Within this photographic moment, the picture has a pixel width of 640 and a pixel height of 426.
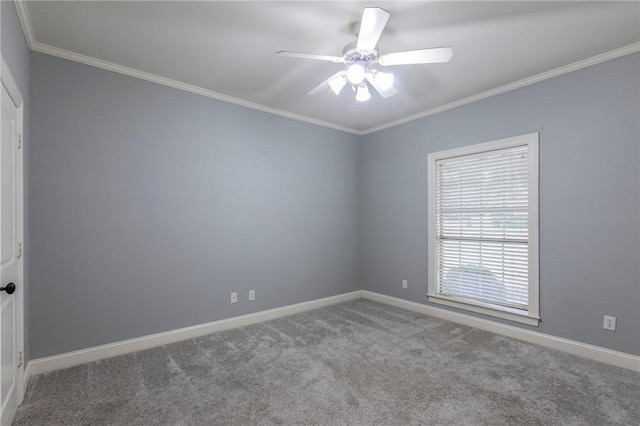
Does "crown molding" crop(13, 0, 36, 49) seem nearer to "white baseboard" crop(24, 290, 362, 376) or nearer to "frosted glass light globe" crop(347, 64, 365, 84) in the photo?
"frosted glass light globe" crop(347, 64, 365, 84)

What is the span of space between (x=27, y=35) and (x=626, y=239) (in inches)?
199

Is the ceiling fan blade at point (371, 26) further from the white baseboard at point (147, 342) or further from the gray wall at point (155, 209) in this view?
the white baseboard at point (147, 342)

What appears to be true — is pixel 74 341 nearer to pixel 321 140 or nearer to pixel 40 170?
pixel 40 170

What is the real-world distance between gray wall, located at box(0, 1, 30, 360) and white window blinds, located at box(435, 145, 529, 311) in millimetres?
4007

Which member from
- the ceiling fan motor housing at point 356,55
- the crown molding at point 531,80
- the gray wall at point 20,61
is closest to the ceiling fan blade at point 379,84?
the ceiling fan motor housing at point 356,55

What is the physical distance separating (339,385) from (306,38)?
8.81 feet

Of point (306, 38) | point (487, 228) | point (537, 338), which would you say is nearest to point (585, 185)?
point (487, 228)

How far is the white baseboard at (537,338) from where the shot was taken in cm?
266

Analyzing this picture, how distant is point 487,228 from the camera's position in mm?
3588

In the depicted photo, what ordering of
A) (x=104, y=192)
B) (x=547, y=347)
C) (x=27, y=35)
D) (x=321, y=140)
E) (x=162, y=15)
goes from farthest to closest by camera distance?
(x=321, y=140) → (x=547, y=347) → (x=104, y=192) → (x=27, y=35) → (x=162, y=15)

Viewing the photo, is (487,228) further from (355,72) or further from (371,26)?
(371,26)

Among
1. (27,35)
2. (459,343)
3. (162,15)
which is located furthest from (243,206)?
(459,343)

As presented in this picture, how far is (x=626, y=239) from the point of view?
2.67 meters

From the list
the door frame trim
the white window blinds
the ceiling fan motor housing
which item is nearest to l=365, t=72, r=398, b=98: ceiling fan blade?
the ceiling fan motor housing
